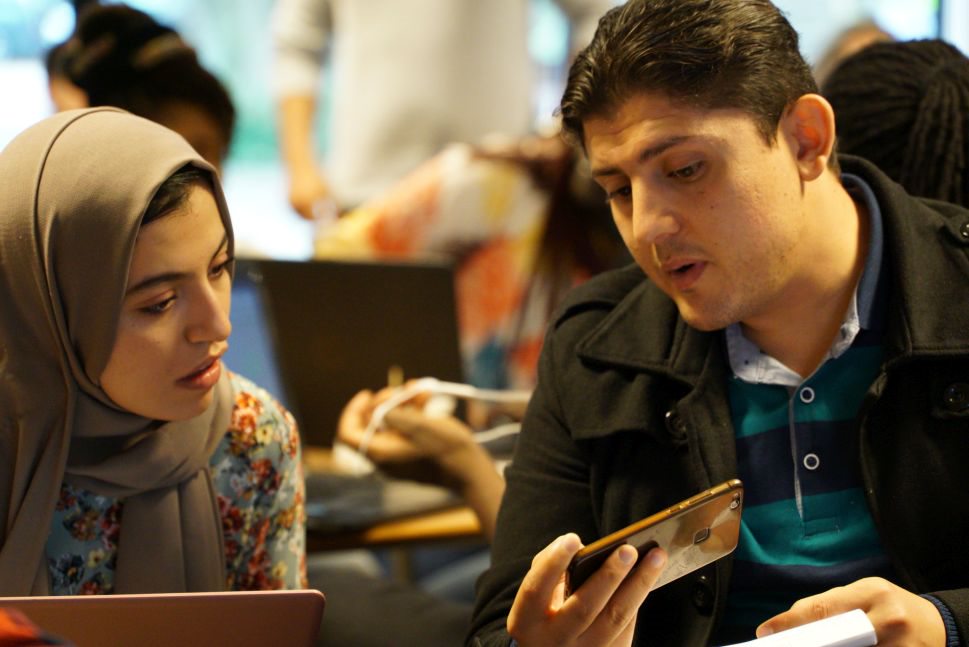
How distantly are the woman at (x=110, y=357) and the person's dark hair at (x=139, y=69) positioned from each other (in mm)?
932

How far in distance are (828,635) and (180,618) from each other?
2.07 ft

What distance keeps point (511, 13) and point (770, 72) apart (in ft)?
7.31

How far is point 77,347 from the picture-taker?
55.9 inches

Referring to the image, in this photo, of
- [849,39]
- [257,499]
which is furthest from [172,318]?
[849,39]

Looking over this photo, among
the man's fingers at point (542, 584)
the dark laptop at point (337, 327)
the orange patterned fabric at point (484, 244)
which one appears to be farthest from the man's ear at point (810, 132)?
the orange patterned fabric at point (484, 244)

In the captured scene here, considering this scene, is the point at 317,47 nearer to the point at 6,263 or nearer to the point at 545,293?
the point at 545,293

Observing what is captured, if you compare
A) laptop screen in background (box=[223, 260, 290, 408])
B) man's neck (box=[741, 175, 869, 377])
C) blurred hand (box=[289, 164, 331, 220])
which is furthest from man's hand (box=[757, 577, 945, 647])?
blurred hand (box=[289, 164, 331, 220])

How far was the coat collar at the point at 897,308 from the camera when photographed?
1.40 m

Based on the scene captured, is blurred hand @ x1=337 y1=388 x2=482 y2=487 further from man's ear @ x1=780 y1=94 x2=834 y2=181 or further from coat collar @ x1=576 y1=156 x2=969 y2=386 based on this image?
man's ear @ x1=780 y1=94 x2=834 y2=181

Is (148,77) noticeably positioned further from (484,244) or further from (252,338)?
(484,244)

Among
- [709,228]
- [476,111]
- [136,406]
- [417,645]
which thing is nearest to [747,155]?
[709,228]

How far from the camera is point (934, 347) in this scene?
1.38 meters

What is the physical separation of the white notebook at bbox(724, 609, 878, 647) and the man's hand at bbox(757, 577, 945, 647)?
0.04m

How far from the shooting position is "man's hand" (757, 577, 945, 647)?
4.01 ft
